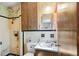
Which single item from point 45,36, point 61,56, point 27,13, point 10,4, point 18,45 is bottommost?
point 61,56

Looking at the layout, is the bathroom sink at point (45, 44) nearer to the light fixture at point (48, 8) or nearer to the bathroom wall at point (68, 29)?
the bathroom wall at point (68, 29)

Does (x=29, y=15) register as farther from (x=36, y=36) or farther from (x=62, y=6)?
(x=62, y=6)

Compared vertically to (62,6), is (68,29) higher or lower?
lower

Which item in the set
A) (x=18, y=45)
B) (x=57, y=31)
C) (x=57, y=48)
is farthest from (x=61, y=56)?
(x=18, y=45)

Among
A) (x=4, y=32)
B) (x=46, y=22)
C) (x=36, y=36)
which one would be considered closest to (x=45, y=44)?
(x=36, y=36)

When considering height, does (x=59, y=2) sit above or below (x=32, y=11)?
above

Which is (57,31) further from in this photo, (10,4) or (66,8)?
(10,4)

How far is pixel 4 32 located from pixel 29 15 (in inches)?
13.7

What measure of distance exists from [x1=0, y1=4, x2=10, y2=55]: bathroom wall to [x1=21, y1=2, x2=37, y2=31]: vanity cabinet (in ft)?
0.60

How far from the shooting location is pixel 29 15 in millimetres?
1294

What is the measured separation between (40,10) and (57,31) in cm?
31

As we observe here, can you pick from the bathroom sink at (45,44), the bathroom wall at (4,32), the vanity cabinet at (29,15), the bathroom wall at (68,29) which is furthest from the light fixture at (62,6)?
the bathroom wall at (4,32)

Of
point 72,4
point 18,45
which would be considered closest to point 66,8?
point 72,4

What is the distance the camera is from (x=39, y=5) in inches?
51.1
